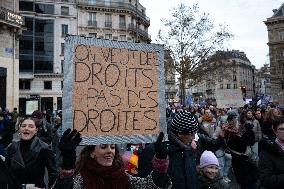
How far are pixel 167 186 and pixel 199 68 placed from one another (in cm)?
3376

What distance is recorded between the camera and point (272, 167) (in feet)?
14.6

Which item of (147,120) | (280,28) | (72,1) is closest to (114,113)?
(147,120)

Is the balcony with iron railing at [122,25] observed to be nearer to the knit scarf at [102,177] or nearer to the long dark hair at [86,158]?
the long dark hair at [86,158]

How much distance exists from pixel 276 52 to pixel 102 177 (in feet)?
224

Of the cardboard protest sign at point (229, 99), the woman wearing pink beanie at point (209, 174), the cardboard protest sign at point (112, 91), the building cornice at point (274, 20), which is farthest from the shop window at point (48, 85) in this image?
the cardboard protest sign at point (112, 91)

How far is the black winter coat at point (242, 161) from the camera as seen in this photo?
659 cm

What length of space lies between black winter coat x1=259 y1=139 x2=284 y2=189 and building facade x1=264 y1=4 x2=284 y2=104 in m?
64.3

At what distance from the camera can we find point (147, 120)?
3670mm

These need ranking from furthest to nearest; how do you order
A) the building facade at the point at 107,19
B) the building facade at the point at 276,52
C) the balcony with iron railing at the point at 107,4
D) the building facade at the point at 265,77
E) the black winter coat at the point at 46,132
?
1. the building facade at the point at 265,77
2. the building facade at the point at 276,52
3. the building facade at the point at 107,19
4. the balcony with iron railing at the point at 107,4
5. the black winter coat at the point at 46,132

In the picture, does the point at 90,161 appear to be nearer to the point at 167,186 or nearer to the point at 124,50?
the point at 167,186

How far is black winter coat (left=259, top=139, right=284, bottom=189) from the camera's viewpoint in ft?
14.4

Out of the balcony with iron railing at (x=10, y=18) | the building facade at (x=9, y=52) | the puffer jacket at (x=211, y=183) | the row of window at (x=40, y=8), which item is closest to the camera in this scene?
the puffer jacket at (x=211, y=183)

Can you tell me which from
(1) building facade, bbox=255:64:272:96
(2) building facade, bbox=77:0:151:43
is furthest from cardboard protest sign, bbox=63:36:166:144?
(1) building facade, bbox=255:64:272:96

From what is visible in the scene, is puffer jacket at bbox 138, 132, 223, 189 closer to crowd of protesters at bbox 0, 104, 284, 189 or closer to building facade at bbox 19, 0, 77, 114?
crowd of protesters at bbox 0, 104, 284, 189
